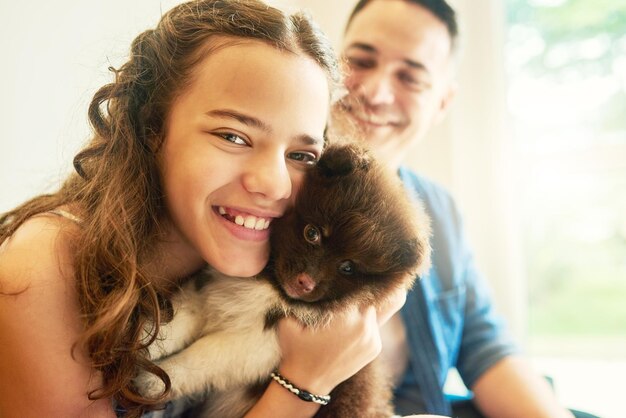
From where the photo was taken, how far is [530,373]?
7.40ft

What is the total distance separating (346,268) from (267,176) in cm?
37

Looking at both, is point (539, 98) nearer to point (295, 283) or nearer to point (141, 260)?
point (295, 283)

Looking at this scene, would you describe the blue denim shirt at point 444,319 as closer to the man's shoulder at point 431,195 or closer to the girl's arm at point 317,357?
the man's shoulder at point 431,195

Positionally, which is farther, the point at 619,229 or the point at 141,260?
the point at 619,229

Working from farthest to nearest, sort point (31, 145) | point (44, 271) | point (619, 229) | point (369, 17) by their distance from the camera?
1. point (619, 229)
2. point (369, 17)
3. point (31, 145)
4. point (44, 271)

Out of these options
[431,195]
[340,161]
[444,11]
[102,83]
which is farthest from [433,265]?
[102,83]

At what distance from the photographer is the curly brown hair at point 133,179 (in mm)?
1364

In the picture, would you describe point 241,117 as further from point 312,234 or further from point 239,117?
point 312,234

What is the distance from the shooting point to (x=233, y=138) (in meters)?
1.44

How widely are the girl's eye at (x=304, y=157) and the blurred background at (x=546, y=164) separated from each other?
2045mm

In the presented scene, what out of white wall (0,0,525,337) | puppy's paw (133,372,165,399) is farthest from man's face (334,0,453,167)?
puppy's paw (133,372,165,399)

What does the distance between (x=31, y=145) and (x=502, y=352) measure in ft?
6.83

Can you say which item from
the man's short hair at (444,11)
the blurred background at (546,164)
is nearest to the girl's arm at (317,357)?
the man's short hair at (444,11)

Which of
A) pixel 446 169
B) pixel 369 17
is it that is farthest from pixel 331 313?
pixel 446 169
